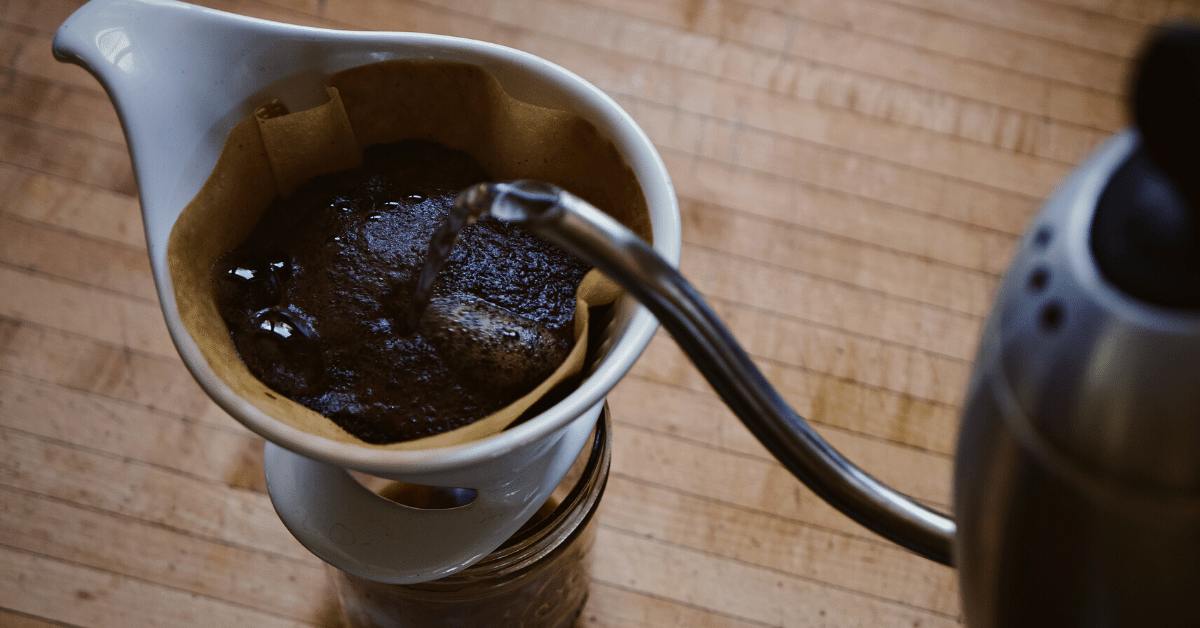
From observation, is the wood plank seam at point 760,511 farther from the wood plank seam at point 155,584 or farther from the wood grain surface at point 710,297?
the wood plank seam at point 155,584

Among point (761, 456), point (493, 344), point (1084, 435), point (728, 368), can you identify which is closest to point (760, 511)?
point (761, 456)

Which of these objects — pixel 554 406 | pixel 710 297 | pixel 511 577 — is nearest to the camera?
pixel 554 406

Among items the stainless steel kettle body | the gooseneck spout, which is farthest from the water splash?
the stainless steel kettle body

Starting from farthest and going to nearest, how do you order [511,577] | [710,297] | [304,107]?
[710,297] < [511,577] < [304,107]

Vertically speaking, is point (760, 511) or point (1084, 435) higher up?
point (1084, 435)

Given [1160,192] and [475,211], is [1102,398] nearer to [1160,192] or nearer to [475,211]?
[1160,192]

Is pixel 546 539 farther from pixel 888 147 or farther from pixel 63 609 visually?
pixel 888 147

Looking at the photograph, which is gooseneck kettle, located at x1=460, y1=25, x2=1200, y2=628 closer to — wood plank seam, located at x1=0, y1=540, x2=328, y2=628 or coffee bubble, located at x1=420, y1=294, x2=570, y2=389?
coffee bubble, located at x1=420, y1=294, x2=570, y2=389
